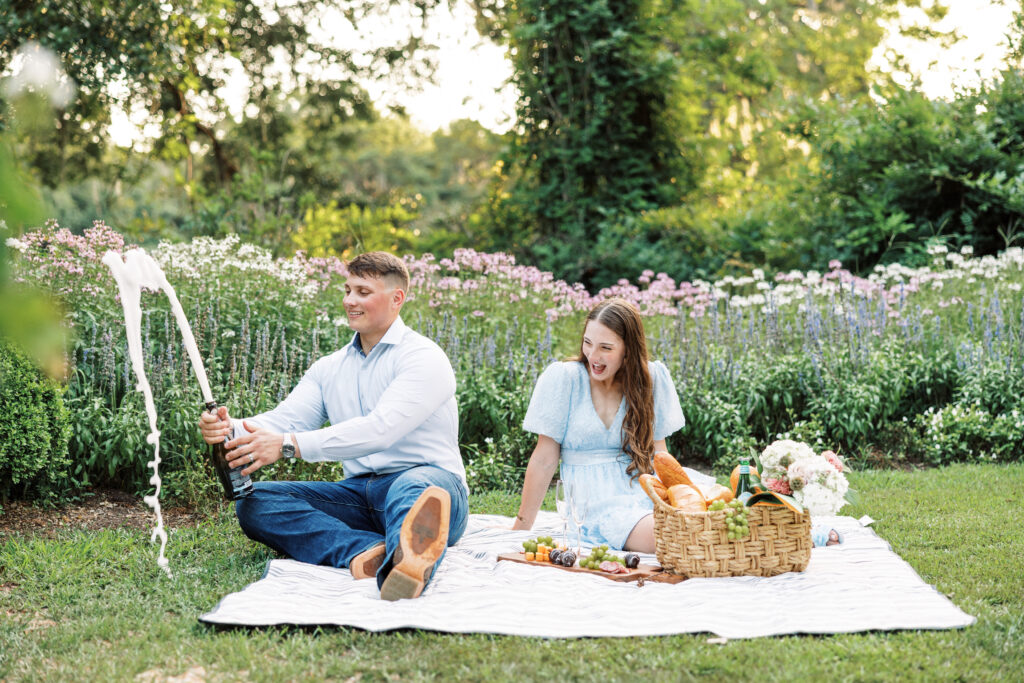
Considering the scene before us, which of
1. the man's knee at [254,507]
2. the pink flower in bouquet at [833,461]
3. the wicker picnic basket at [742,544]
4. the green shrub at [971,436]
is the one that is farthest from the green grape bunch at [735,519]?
the green shrub at [971,436]

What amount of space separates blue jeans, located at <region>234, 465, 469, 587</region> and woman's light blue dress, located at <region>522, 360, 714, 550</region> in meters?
0.48

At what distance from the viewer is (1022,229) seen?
27.1 ft

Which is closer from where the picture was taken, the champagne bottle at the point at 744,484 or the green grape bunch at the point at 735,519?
the green grape bunch at the point at 735,519

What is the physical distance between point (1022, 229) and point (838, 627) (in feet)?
21.9

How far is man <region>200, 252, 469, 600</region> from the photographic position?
11.0ft

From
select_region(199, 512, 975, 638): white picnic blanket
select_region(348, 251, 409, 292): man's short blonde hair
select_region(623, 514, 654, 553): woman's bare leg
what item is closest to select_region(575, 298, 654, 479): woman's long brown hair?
select_region(623, 514, 654, 553): woman's bare leg

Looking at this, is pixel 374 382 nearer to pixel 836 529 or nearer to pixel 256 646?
pixel 256 646

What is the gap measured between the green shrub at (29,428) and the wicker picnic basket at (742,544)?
295cm

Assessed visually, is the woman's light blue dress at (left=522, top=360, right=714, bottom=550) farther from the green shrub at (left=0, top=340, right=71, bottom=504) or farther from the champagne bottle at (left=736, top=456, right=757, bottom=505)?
the green shrub at (left=0, top=340, right=71, bottom=504)

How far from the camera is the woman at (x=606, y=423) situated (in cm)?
396

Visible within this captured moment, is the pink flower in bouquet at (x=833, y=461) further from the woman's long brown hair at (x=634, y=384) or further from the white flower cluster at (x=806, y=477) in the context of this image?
the woman's long brown hair at (x=634, y=384)

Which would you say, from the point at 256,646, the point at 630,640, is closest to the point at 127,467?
the point at 256,646

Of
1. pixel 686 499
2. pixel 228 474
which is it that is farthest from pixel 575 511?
pixel 228 474

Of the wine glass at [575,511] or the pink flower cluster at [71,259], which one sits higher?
the pink flower cluster at [71,259]
